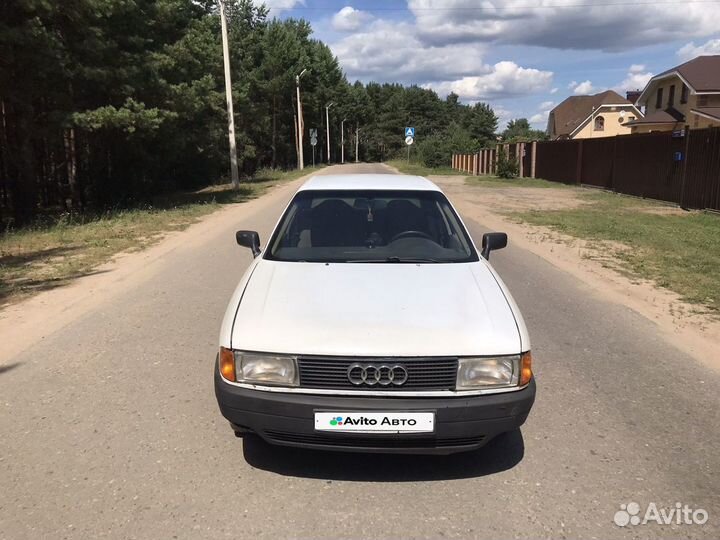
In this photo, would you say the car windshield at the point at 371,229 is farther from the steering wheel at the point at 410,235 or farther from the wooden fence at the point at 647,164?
the wooden fence at the point at 647,164

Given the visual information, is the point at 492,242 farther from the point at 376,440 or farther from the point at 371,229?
the point at 376,440

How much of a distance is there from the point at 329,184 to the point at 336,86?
91115 mm

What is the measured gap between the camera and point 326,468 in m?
3.39

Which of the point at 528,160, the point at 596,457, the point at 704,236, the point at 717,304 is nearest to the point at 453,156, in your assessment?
the point at 528,160

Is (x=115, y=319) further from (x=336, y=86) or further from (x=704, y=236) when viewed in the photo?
(x=336, y=86)

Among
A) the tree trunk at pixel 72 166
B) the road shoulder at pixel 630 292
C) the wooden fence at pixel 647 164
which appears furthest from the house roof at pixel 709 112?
the tree trunk at pixel 72 166

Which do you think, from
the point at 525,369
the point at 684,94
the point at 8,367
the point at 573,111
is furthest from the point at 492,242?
the point at 573,111

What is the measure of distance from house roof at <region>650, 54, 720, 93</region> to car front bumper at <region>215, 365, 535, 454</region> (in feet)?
138

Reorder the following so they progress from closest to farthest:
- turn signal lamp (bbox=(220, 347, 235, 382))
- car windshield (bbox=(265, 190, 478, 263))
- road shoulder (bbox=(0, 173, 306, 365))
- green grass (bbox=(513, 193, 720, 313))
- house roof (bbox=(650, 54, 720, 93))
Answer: turn signal lamp (bbox=(220, 347, 235, 382)) → car windshield (bbox=(265, 190, 478, 263)) → road shoulder (bbox=(0, 173, 306, 365)) → green grass (bbox=(513, 193, 720, 313)) → house roof (bbox=(650, 54, 720, 93))

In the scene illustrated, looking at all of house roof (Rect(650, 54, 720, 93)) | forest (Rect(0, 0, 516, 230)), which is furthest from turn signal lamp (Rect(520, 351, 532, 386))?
house roof (Rect(650, 54, 720, 93))

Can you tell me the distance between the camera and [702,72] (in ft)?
130

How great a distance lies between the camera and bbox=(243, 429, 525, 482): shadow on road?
3320mm

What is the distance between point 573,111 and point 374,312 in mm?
85168

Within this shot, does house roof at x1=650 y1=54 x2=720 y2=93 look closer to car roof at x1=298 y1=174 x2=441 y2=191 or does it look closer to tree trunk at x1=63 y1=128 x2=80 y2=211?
tree trunk at x1=63 y1=128 x2=80 y2=211
